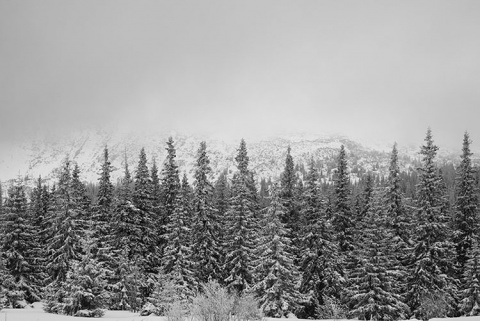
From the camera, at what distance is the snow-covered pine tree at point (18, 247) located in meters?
39.8

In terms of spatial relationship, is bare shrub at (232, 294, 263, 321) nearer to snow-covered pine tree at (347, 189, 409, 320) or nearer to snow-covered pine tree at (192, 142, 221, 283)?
snow-covered pine tree at (347, 189, 409, 320)

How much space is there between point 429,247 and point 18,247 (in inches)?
1600

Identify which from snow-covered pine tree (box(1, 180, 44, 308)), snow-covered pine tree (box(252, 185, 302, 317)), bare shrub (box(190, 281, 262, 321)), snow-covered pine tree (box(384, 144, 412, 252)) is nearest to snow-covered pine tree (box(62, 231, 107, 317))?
snow-covered pine tree (box(1, 180, 44, 308))

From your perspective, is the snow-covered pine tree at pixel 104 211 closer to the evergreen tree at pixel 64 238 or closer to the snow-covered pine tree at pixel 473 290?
the evergreen tree at pixel 64 238

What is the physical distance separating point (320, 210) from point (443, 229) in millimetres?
11812

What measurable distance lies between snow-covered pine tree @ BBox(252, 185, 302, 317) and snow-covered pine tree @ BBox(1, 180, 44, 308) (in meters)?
23.4

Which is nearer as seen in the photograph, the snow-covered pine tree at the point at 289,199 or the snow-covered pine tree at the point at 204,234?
the snow-covered pine tree at the point at 204,234

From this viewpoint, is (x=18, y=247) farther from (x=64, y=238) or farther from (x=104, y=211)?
(x=104, y=211)

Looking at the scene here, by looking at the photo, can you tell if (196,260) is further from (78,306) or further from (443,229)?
(443,229)

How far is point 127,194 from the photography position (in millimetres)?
43656

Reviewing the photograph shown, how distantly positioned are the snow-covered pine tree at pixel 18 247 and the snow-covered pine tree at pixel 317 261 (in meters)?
27.6

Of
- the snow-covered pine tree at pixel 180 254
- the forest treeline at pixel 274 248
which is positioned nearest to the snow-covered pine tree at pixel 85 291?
the forest treeline at pixel 274 248

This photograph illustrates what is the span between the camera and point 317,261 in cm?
4012

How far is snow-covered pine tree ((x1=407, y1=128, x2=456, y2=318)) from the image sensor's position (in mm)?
36750
